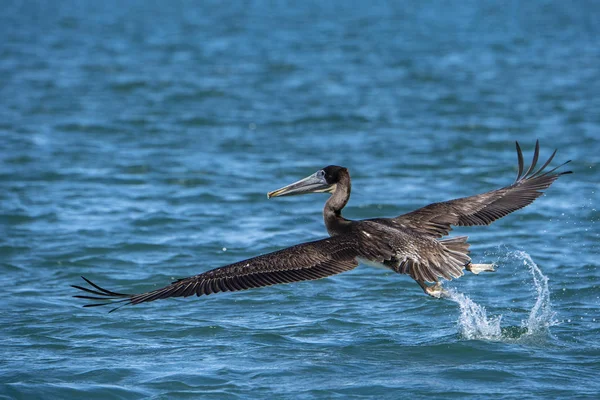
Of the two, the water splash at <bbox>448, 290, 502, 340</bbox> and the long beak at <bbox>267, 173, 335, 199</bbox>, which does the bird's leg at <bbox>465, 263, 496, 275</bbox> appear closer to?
the water splash at <bbox>448, 290, 502, 340</bbox>

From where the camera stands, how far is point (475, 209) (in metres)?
8.09

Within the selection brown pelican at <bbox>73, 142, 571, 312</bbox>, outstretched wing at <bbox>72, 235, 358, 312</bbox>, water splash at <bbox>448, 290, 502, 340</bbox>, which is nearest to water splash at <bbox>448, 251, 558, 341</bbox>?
water splash at <bbox>448, 290, 502, 340</bbox>

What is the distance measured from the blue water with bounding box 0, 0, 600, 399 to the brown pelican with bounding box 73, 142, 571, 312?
19.6 inches

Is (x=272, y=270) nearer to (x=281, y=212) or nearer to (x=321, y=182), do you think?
(x=321, y=182)

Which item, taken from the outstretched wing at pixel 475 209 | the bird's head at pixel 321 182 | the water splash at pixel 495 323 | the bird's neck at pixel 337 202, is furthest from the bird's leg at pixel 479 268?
the bird's head at pixel 321 182

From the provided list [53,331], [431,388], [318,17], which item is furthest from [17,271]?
[318,17]

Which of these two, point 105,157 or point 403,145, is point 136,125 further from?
point 403,145

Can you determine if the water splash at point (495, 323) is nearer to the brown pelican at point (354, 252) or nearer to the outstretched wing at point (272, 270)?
the brown pelican at point (354, 252)

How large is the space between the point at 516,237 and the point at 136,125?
875 centimetres

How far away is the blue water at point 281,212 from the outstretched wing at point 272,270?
493 millimetres

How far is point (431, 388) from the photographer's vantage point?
19.5ft

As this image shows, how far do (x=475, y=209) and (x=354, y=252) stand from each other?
1470 mm

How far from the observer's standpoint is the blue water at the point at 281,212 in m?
6.44

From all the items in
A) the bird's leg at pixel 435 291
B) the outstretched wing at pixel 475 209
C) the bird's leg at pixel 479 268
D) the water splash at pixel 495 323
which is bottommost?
the water splash at pixel 495 323
